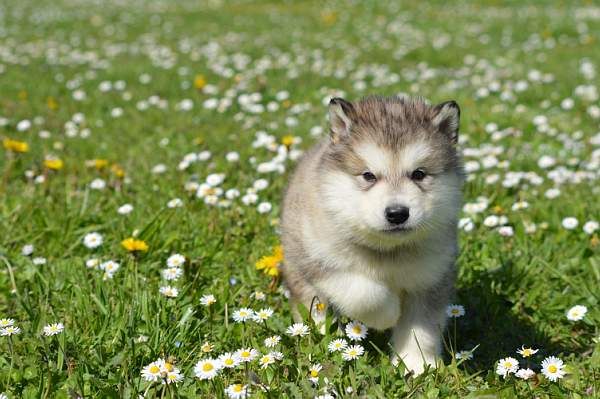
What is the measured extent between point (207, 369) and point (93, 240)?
197cm

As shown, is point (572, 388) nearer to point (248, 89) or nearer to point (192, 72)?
point (248, 89)

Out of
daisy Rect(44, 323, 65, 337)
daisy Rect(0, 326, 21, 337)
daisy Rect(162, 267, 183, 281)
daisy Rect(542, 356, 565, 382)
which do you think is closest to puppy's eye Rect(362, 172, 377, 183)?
daisy Rect(542, 356, 565, 382)

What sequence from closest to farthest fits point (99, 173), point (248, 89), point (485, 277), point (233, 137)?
point (485, 277) < point (99, 173) < point (233, 137) < point (248, 89)

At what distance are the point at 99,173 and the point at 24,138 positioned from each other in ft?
5.43

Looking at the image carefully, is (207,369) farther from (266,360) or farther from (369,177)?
(369,177)

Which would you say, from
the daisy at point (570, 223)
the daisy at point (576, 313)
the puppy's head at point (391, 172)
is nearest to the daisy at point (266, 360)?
the puppy's head at point (391, 172)

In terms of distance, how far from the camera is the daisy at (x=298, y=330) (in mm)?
3682

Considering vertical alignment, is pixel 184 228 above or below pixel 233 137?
above

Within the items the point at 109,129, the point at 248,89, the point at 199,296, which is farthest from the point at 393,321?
→ the point at 248,89

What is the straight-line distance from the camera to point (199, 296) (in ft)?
13.7

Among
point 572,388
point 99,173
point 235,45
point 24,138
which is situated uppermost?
point 572,388

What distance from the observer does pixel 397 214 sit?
318cm

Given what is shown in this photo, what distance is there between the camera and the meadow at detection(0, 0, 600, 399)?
11.3 feet

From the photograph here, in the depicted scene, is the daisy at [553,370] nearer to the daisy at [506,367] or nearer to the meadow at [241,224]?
the meadow at [241,224]
